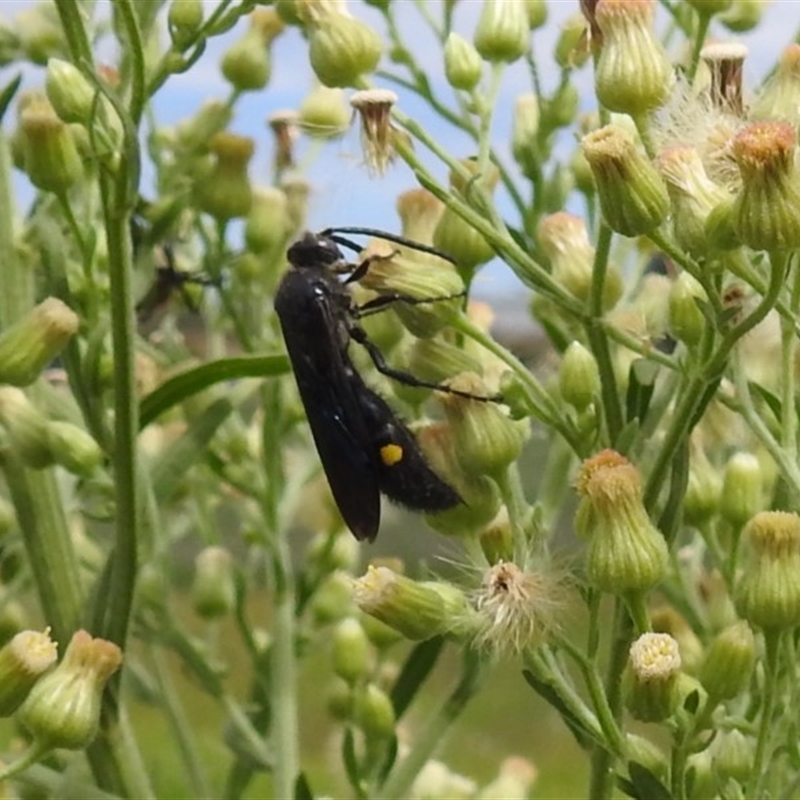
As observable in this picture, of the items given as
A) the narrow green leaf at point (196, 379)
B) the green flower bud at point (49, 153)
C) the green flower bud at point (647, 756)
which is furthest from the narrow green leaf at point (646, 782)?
the green flower bud at point (49, 153)

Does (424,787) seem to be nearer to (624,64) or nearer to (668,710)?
(668,710)

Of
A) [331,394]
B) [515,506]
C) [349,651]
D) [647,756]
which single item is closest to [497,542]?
[515,506]

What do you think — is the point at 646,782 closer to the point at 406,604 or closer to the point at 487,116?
the point at 406,604

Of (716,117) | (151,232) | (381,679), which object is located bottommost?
(381,679)

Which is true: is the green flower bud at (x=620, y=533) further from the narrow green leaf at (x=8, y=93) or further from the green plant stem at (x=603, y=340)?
the narrow green leaf at (x=8, y=93)

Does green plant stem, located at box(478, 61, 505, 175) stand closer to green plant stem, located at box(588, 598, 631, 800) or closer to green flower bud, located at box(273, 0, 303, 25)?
green flower bud, located at box(273, 0, 303, 25)

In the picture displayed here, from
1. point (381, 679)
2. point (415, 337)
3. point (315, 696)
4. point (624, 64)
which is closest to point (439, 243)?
point (415, 337)

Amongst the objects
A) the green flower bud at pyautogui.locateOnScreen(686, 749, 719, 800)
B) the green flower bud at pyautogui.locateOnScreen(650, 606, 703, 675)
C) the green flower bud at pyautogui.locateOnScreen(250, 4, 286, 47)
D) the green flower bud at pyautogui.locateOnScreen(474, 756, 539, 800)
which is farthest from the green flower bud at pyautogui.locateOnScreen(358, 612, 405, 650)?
the green flower bud at pyautogui.locateOnScreen(250, 4, 286, 47)
